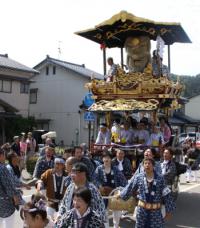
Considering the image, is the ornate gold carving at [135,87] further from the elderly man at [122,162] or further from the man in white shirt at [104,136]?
the elderly man at [122,162]

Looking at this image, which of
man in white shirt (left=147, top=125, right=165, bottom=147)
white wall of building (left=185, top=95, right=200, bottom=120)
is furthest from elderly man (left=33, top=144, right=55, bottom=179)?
white wall of building (left=185, top=95, right=200, bottom=120)

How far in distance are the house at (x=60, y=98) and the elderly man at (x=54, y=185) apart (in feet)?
88.4

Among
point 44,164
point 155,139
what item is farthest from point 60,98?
point 44,164

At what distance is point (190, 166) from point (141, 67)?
19.3 ft

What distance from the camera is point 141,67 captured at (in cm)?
→ 1196

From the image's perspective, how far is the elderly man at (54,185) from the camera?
640cm

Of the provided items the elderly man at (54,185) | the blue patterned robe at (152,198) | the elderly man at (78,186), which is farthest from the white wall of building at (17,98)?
the elderly man at (78,186)

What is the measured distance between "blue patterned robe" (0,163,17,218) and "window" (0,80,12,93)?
24773 millimetres

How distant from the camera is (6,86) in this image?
1209 inches

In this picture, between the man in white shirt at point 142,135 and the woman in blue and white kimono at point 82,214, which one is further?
the man in white shirt at point 142,135

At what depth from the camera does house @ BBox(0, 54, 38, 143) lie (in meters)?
29.9

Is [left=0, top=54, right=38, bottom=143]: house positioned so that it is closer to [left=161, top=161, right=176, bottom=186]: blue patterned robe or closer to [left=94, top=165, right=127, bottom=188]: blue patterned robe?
[left=161, top=161, right=176, bottom=186]: blue patterned robe

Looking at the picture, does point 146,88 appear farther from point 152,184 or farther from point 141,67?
point 152,184

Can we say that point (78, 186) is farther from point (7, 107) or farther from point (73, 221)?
point (7, 107)
